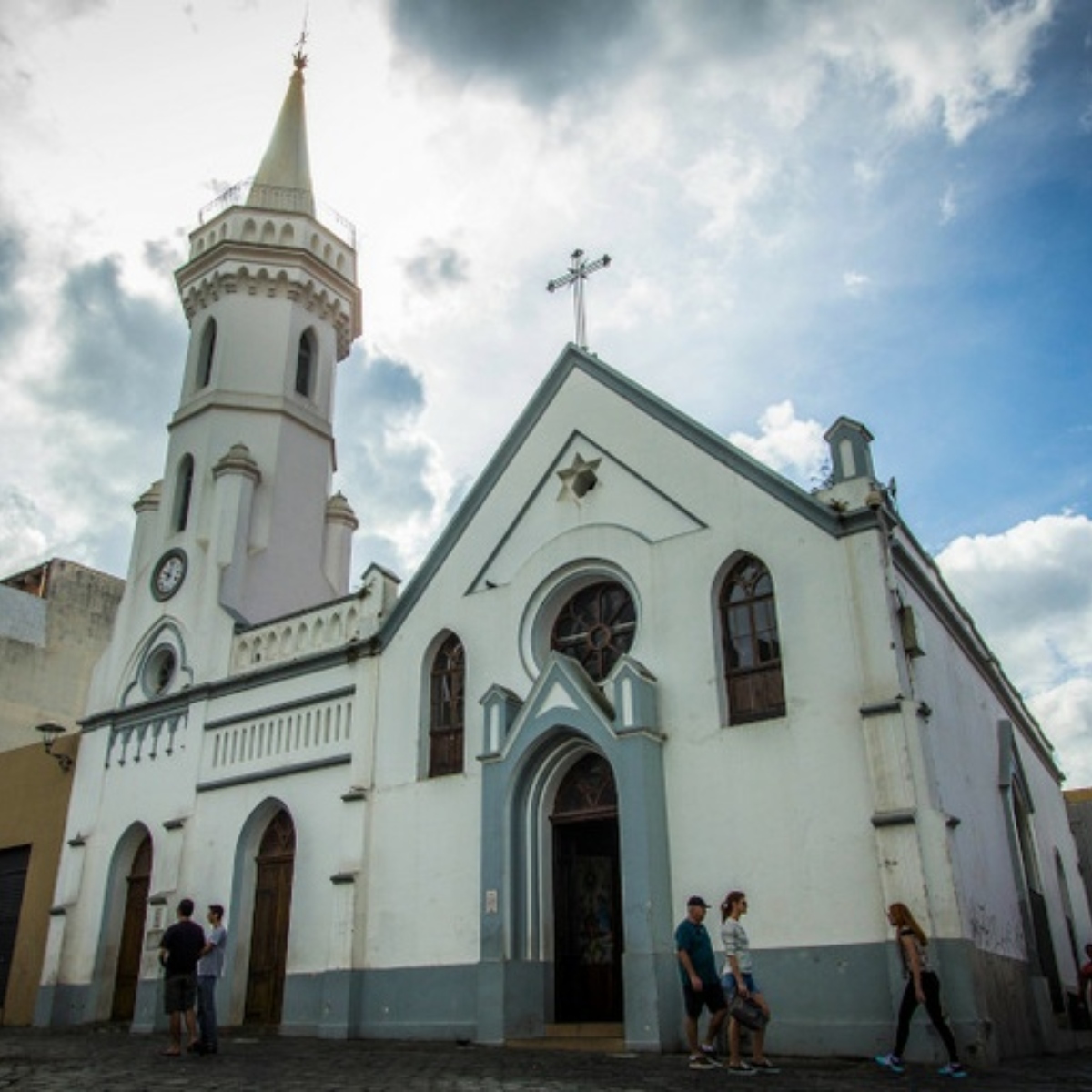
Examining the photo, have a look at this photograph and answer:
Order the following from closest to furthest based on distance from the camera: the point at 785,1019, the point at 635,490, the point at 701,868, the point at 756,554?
the point at 785,1019 → the point at 701,868 → the point at 756,554 → the point at 635,490

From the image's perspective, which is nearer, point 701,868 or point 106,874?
point 701,868

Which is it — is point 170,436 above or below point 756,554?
above

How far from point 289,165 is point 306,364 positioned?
6.49 m

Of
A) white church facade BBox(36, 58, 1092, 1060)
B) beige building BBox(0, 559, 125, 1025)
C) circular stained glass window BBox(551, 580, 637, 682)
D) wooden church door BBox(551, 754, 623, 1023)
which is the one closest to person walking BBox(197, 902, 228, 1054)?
white church facade BBox(36, 58, 1092, 1060)

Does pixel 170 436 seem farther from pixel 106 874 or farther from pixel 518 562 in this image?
pixel 518 562

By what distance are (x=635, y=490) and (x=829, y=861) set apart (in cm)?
671

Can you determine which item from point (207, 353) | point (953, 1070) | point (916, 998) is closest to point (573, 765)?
point (916, 998)

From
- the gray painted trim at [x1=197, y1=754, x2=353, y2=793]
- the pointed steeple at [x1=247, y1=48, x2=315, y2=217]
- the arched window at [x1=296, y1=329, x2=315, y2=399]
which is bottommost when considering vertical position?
the gray painted trim at [x1=197, y1=754, x2=353, y2=793]

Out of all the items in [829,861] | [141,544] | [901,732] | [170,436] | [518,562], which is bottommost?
[829,861]

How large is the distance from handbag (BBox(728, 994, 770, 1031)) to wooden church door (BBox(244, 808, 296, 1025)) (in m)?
10.5

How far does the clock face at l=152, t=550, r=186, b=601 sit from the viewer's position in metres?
24.6

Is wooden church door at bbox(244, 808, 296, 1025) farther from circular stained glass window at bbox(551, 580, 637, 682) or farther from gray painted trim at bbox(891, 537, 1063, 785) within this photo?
gray painted trim at bbox(891, 537, 1063, 785)

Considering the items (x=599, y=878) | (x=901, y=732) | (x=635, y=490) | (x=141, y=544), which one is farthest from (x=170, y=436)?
(x=901, y=732)

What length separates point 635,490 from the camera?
1792 cm
